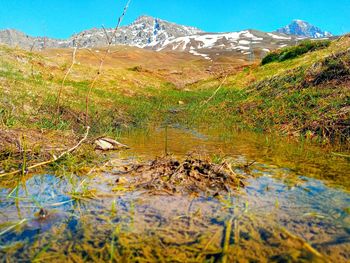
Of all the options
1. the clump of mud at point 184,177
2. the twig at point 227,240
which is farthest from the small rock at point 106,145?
the twig at point 227,240

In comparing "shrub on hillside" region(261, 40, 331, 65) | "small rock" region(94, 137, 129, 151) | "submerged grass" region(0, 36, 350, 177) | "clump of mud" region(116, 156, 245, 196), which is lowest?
"clump of mud" region(116, 156, 245, 196)

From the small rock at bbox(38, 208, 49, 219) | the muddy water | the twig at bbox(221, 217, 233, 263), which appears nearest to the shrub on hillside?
the muddy water

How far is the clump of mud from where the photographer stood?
4.32 meters

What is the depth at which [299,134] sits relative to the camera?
366 inches

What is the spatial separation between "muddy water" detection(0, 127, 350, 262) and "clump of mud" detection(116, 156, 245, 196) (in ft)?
0.64

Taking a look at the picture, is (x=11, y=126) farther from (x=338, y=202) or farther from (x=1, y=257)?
(x=338, y=202)

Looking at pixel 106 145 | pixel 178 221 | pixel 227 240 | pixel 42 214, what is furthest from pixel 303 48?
pixel 42 214

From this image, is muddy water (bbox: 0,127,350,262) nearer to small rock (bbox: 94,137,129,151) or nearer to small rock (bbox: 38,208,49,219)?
small rock (bbox: 38,208,49,219)

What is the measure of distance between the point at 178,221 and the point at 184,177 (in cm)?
133

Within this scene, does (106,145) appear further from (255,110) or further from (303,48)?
(303,48)

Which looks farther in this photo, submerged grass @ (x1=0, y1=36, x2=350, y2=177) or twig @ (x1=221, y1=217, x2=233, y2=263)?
submerged grass @ (x1=0, y1=36, x2=350, y2=177)

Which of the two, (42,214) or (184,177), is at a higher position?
(184,177)

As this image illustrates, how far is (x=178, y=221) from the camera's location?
3.37 m

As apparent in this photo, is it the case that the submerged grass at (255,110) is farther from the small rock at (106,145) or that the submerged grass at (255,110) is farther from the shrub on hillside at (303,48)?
the shrub on hillside at (303,48)
